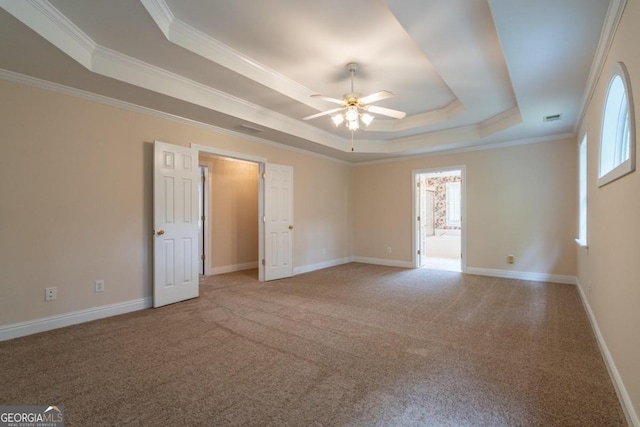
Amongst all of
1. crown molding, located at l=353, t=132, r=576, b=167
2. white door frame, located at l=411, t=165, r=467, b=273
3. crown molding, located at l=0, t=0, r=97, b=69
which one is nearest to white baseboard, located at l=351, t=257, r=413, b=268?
white door frame, located at l=411, t=165, r=467, b=273

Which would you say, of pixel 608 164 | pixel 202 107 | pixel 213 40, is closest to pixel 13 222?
pixel 202 107

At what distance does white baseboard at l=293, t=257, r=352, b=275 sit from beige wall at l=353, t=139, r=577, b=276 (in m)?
1.28

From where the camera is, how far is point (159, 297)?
377 cm

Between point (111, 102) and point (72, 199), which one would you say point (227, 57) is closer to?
point (111, 102)

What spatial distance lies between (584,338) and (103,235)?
5.14 meters

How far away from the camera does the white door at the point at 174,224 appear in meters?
3.76

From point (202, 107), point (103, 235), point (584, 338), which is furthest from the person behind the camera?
point (202, 107)

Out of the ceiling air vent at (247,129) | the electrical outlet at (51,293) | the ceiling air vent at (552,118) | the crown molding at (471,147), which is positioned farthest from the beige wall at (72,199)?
the ceiling air vent at (552,118)

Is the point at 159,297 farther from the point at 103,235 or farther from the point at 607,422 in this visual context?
the point at 607,422

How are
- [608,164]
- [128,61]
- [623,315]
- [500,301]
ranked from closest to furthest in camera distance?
[623,315] < [608,164] < [128,61] < [500,301]

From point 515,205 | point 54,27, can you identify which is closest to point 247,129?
point 54,27

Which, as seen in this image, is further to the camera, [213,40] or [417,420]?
[213,40]

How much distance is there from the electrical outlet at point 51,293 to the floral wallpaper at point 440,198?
9484 mm

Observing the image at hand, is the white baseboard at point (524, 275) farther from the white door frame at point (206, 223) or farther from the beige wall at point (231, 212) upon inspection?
the white door frame at point (206, 223)
